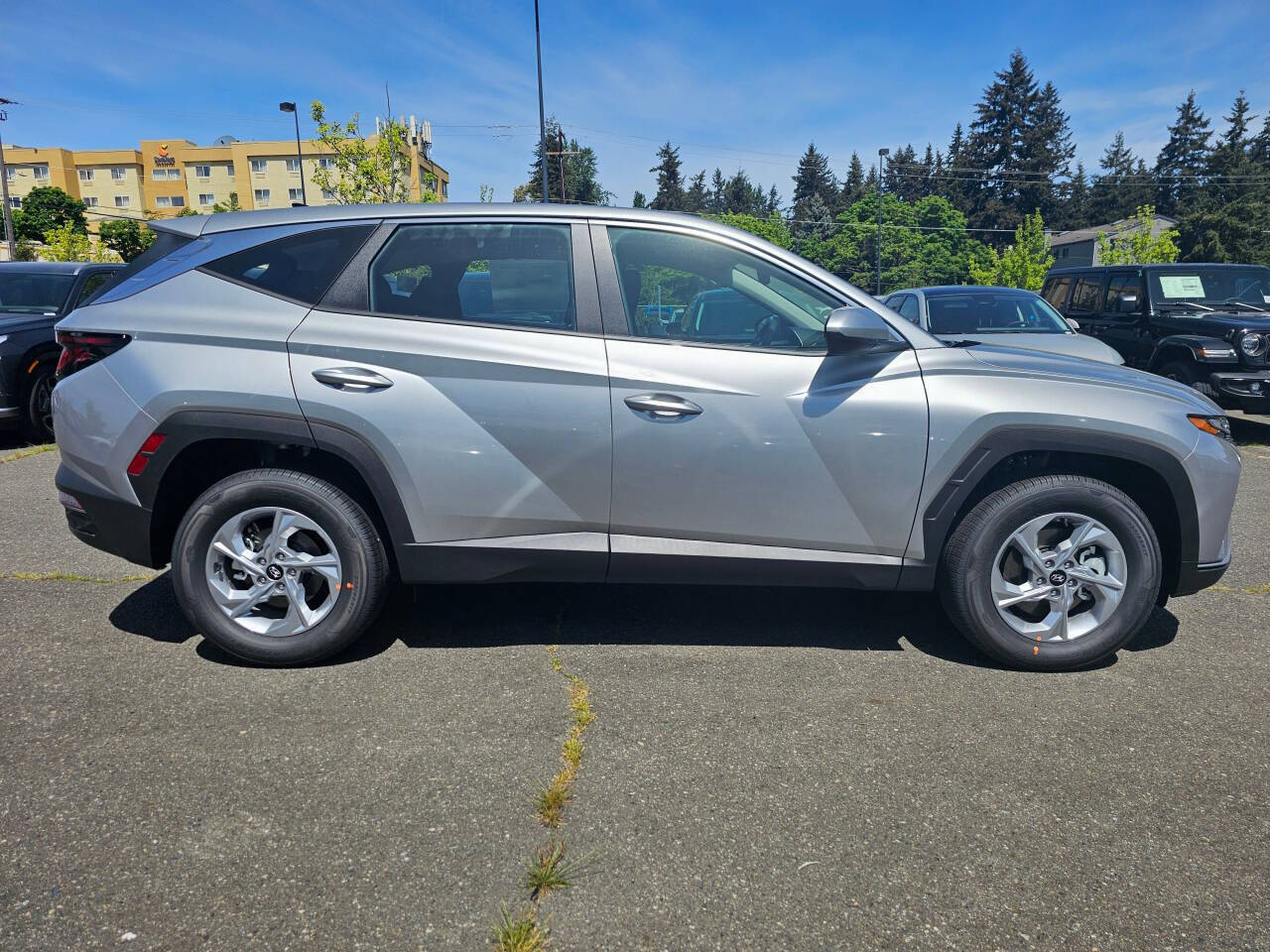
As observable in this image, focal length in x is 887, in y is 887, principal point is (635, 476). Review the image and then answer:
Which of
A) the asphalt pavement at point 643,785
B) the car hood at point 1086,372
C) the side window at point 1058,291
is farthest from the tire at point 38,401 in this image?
the side window at point 1058,291

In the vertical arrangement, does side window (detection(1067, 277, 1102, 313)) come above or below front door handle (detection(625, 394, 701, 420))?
above

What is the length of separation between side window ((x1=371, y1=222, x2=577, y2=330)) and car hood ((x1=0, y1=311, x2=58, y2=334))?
668 cm

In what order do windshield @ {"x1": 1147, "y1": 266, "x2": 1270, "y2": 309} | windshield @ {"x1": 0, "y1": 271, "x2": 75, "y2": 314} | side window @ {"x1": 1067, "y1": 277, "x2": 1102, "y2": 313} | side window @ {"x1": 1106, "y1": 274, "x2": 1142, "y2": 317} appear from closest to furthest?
1. windshield @ {"x1": 0, "y1": 271, "x2": 75, "y2": 314}
2. windshield @ {"x1": 1147, "y1": 266, "x2": 1270, "y2": 309}
3. side window @ {"x1": 1106, "y1": 274, "x2": 1142, "y2": 317}
4. side window @ {"x1": 1067, "y1": 277, "x2": 1102, "y2": 313}

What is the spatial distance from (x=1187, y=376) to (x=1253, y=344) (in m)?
0.65

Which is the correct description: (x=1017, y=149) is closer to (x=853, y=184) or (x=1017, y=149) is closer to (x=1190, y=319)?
(x=853, y=184)

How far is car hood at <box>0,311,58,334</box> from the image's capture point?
8.23m


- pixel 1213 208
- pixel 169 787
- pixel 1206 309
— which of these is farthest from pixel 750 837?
pixel 1213 208

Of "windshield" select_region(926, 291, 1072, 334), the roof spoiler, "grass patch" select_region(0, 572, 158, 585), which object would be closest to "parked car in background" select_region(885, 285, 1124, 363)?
"windshield" select_region(926, 291, 1072, 334)

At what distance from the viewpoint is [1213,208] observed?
7088 cm

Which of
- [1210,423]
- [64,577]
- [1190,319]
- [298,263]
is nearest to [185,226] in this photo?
[298,263]

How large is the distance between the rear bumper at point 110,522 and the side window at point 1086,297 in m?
11.1

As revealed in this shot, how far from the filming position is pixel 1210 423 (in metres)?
3.63

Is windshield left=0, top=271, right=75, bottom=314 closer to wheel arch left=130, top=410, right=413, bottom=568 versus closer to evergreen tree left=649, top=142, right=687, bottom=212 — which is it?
wheel arch left=130, top=410, right=413, bottom=568

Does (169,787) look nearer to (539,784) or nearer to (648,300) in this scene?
(539,784)
